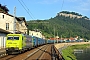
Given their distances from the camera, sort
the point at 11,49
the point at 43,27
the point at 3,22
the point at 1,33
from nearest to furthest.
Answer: the point at 11,49, the point at 1,33, the point at 3,22, the point at 43,27

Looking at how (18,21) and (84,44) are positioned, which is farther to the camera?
(84,44)

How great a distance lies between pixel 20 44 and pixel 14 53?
5.30 ft

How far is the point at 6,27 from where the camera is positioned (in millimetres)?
64250

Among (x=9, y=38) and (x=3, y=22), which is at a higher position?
(x=3, y=22)

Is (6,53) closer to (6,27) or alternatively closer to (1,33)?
(1,33)

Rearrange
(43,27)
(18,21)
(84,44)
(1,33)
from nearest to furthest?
(1,33) → (18,21) → (84,44) → (43,27)

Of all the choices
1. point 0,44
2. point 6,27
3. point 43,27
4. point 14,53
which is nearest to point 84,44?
point 43,27

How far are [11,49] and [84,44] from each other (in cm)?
15227

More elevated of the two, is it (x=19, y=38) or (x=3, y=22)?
(x=3, y=22)

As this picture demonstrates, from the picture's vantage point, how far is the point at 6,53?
32.6m

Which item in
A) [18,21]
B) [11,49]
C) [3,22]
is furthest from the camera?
[18,21]

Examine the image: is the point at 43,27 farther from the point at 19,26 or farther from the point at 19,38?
the point at 19,38

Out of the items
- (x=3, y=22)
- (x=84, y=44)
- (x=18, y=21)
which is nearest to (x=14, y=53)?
(x=3, y=22)

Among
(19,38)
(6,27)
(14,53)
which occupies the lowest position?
(14,53)
